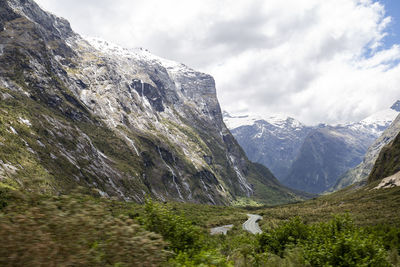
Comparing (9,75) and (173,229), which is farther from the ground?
(9,75)

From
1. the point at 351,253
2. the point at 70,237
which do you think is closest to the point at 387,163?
the point at 351,253

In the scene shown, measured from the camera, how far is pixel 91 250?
22.2ft

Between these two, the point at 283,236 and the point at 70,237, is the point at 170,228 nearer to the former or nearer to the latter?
the point at 70,237

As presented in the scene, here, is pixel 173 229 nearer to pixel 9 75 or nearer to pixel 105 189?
pixel 105 189

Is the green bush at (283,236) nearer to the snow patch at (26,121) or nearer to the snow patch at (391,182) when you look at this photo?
the snow patch at (391,182)

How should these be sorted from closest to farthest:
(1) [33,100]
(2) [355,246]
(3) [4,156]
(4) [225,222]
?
(2) [355,246] → (3) [4,156] → (4) [225,222] → (1) [33,100]

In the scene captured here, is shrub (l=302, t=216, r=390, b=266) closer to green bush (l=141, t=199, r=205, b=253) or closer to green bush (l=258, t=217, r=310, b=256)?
green bush (l=141, t=199, r=205, b=253)

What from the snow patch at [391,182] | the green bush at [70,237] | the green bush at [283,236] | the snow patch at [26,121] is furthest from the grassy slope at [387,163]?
the snow patch at [26,121]

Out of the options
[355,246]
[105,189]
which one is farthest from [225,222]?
[355,246]

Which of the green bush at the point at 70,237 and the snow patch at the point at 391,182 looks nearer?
the green bush at the point at 70,237

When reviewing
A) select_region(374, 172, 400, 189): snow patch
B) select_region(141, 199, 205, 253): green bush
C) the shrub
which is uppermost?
select_region(141, 199, 205, 253): green bush

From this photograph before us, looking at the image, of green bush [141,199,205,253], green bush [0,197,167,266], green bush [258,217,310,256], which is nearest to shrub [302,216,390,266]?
green bush [141,199,205,253]

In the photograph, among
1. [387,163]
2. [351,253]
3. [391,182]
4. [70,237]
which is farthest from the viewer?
[387,163]

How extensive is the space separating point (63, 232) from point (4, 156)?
13175 centimetres
